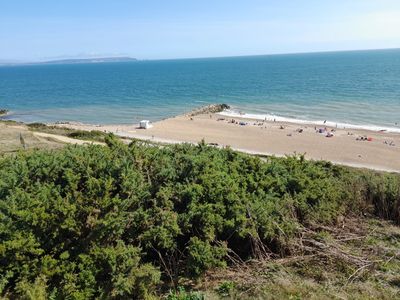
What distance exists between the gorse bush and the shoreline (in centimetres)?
1784

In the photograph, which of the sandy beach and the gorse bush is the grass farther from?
the sandy beach

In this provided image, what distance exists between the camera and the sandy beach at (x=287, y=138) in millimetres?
27703

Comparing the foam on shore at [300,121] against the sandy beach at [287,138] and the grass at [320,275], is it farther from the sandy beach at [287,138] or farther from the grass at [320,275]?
the grass at [320,275]

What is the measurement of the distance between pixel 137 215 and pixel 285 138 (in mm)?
29637

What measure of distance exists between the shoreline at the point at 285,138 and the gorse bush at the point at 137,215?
17.8 metres

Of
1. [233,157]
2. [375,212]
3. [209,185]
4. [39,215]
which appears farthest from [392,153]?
[39,215]

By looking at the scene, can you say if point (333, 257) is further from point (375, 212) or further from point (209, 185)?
point (375, 212)

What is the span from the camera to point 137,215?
227 inches

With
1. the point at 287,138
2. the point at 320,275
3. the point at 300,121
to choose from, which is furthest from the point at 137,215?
the point at 300,121

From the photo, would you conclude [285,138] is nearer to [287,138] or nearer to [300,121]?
[287,138]

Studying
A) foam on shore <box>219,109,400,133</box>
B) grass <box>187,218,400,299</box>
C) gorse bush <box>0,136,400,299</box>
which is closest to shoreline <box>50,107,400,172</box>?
foam on shore <box>219,109,400,133</box>

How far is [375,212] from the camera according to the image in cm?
855

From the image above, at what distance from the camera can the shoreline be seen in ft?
90.7

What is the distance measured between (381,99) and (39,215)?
56.3 m
